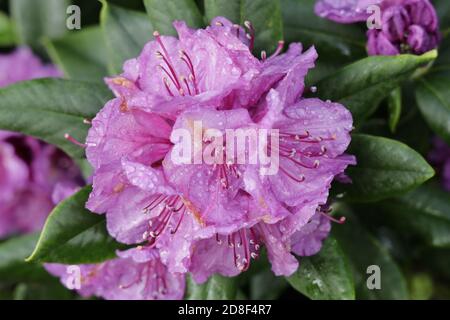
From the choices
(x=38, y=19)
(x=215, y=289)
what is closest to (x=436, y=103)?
(x=215, y=289)

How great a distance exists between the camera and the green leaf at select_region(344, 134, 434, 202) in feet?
4.58

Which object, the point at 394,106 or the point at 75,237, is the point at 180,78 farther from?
the point at 394,106

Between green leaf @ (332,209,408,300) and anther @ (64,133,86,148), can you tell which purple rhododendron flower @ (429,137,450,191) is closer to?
green leaf @ (332,209,408,300)

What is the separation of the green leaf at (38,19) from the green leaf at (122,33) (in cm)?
59

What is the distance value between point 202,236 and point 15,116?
52 centimetres

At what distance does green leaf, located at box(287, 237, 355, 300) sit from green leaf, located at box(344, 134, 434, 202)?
0.13 meters

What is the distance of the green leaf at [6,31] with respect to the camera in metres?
2.33

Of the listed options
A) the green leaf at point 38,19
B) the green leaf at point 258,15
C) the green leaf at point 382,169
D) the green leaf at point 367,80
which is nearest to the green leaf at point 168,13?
the green leaf at point 258,15

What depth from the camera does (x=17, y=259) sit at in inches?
73.2

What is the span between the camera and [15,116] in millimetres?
1464

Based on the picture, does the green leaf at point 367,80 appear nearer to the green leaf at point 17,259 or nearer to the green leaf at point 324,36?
the green leaf at point 324,36

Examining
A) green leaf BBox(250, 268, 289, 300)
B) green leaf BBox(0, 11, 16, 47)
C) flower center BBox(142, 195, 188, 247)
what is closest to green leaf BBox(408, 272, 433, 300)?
green leaf BBox(250, 268, 289, 300)

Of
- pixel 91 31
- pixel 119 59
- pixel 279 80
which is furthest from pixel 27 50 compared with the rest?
pixel 279 80

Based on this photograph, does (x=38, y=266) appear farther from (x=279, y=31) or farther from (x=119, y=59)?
(x=279, y=31)
